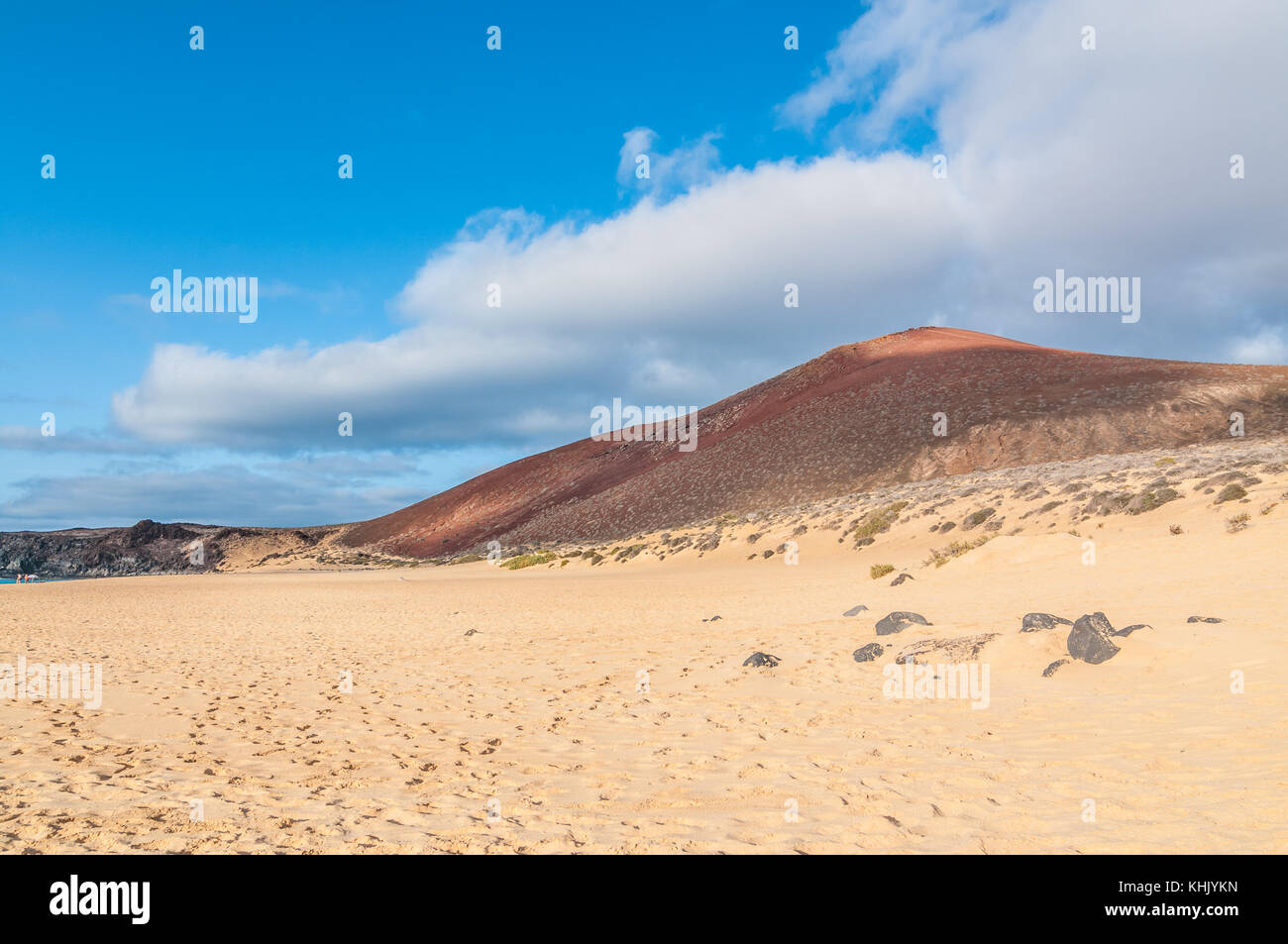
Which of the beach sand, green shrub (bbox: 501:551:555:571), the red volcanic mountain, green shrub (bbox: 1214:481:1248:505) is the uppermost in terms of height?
the red volcanic mountain

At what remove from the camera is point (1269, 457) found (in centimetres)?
2462

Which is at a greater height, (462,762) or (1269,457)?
(1269,457)

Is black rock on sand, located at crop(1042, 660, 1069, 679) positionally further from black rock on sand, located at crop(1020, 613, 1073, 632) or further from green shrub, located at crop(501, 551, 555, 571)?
green shrub, located at crop(501, 551, 555, 571)

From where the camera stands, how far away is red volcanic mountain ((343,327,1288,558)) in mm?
54781

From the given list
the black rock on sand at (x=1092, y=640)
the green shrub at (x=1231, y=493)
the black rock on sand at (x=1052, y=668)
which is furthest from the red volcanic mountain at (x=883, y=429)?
the black rock on sand at (x=1052, y=668)

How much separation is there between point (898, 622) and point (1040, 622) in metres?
2.56

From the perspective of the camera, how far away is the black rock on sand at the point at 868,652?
11.4 meters

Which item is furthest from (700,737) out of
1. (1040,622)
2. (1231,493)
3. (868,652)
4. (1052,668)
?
(1231,493)

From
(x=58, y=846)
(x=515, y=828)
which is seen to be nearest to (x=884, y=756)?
(x=515, y=828)

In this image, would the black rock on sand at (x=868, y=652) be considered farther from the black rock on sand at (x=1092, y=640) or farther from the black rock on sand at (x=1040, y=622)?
the black rock on sand at (x=1092, y=640)

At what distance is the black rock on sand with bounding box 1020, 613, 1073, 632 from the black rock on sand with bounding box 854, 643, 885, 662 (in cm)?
207

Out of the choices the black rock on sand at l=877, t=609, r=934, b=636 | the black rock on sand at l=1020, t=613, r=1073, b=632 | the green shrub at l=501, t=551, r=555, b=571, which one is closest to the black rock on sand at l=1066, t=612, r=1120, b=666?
the black rock on sand at l=1020, t=613, r=1073, b=632
